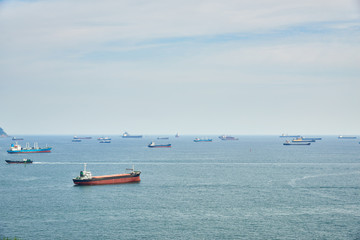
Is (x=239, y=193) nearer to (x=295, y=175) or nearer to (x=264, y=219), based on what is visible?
(x=264, y=219)

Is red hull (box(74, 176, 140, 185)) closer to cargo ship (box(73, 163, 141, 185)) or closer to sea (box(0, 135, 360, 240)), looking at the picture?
cargo ship (box(73, 163, 141, 185))

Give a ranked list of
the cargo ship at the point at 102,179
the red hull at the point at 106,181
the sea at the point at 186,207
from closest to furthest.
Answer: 1. the sea at the point at 186,207
2. the red hull at the point at 106,181
3. the cargo ship at the point at 102,179

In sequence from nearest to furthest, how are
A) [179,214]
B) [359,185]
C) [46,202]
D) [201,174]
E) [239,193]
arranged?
[179,214] < [46,202] < [239,193] < [359,185] < [201,174]

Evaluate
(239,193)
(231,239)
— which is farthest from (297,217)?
(239,193)

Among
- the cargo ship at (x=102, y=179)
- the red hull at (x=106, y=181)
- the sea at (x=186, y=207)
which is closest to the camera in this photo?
the sea at (x=186, y=207)

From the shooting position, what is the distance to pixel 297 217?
82.4 meters

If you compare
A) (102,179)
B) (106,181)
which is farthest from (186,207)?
(102,179)

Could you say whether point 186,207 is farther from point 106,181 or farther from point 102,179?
point 102,179

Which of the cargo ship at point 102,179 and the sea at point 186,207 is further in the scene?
the cargo ship at point 102,179

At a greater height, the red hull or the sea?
the red hull

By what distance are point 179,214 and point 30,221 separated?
28961 mm

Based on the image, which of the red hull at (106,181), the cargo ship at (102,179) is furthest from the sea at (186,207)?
the cargo ship at (102,179)

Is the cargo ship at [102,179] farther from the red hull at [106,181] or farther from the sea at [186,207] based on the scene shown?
the sea at [186,207]

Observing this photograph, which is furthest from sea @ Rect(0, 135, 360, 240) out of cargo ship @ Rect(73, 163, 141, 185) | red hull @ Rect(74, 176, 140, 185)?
cargo ship @ Rect(73, 163, 141, 185)
